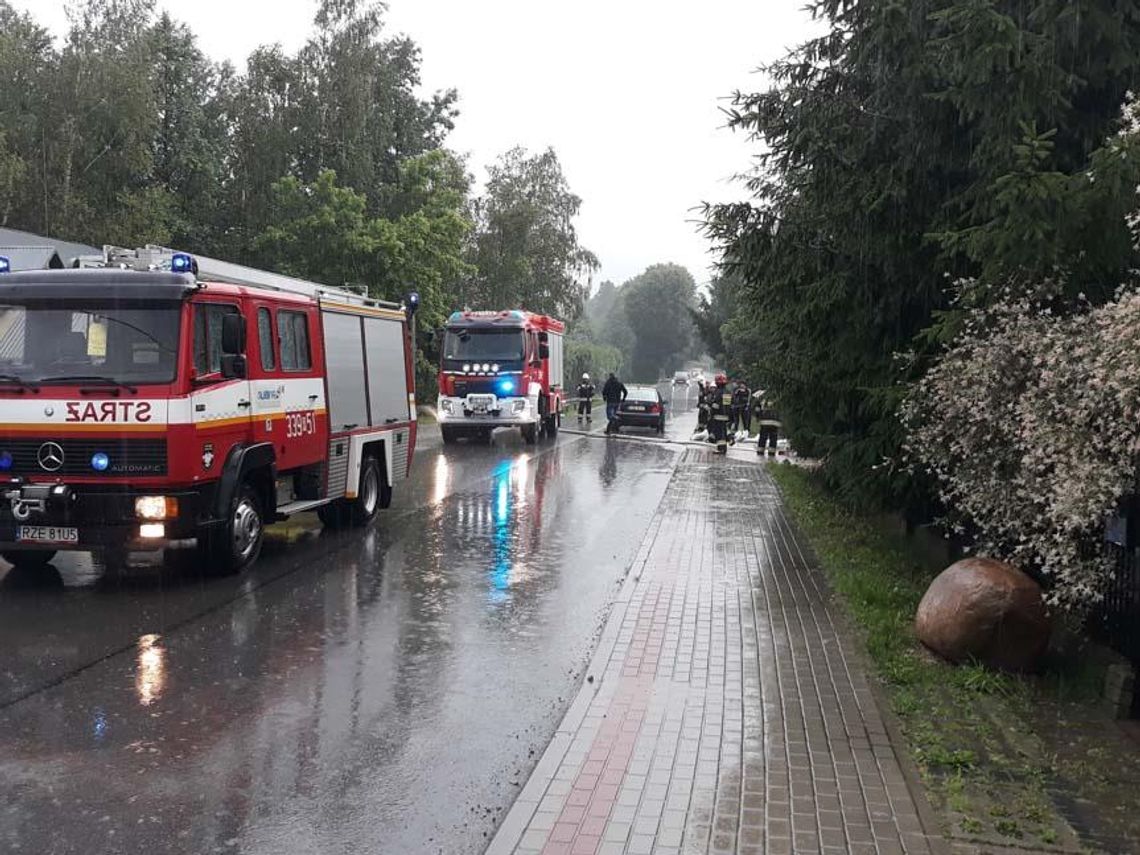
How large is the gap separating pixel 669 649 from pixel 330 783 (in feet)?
10.2

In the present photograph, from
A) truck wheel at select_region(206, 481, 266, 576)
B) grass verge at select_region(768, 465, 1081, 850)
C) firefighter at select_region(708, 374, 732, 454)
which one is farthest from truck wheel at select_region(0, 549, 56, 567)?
firefighter at select_region(708, 374, 732, 454)

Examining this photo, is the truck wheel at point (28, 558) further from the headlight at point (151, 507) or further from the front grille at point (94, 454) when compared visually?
the headlight at point (151, 507)

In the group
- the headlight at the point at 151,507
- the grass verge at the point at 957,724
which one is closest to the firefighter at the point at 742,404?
the grass verge at the point at 957,724

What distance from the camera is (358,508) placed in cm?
1297

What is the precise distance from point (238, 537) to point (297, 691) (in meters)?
3.60

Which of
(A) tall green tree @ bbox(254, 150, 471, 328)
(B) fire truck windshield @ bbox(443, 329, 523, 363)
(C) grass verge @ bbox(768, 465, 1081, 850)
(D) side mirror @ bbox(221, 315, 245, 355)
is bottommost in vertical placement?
(C) grass verge @ bbox(768, 465, 1081, 850)

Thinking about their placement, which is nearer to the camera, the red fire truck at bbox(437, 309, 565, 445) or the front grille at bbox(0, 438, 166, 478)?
the front grille at bbox(0, 438, 166, 478)

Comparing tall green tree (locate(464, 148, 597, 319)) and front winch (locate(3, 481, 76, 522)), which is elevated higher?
tall green tree (locate(464, 148, 597, 319))

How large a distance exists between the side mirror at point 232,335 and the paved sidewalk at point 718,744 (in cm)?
410

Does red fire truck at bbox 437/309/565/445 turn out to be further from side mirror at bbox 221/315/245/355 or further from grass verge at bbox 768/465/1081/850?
side mirror at bbox 221/315/245/355

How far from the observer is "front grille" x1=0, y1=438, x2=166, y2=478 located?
8.78 m

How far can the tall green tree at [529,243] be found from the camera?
5447 cm

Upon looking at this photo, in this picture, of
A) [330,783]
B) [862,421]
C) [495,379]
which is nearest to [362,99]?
[495,379]

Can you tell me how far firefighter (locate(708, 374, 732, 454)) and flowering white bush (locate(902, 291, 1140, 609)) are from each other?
16842mm
